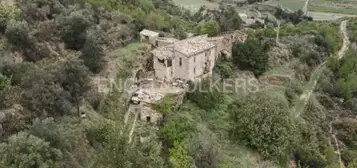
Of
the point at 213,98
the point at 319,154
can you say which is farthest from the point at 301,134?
the point at 213,98

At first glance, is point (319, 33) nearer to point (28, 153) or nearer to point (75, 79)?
point (75, 79)

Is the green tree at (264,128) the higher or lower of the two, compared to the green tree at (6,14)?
lower

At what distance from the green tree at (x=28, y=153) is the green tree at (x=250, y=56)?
2594 centimetres

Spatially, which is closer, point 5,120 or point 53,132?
point 53,132

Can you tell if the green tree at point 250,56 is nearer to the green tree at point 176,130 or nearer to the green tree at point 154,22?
the green tree at point 154,22

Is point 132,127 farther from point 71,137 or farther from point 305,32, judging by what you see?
point 305,32

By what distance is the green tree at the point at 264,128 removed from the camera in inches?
1273

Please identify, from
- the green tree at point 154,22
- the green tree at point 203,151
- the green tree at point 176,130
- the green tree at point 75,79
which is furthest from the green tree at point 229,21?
the green tree at point 75,79

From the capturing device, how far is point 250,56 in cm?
4384

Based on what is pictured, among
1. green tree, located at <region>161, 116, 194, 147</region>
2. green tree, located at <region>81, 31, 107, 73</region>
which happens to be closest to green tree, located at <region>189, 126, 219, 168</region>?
green tree, located at <region>161, 116, 194, 147</region>

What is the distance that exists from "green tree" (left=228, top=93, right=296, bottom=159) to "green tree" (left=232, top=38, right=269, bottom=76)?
1001 centimetres

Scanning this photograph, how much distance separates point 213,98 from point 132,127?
8634mm

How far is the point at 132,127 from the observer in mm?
29062

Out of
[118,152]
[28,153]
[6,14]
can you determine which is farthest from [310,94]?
[28,153]
